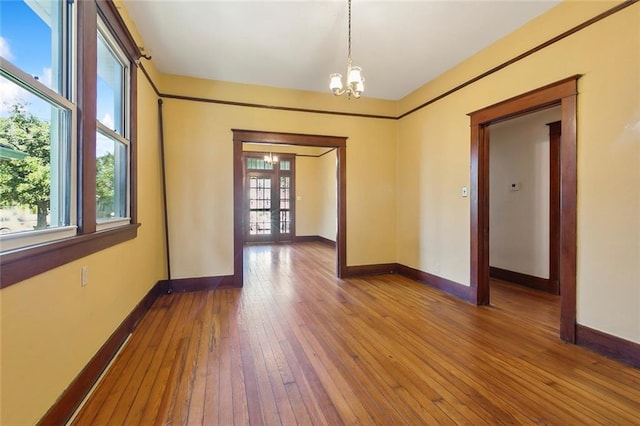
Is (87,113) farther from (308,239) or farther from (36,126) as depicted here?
(308,239)

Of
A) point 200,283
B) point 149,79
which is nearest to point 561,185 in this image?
point 200,283

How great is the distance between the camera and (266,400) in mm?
1832

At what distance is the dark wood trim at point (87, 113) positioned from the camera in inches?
73.2

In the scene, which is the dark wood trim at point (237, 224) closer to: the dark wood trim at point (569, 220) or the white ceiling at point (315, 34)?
the white ceiling at point (315, 34)

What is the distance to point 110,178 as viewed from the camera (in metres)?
2.59

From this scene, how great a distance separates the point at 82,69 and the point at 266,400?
2396 millimetres

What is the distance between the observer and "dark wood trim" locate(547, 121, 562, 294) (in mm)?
4070

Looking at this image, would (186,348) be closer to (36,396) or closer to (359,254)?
(36,396)

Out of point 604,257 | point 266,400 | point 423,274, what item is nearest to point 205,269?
point 266,400

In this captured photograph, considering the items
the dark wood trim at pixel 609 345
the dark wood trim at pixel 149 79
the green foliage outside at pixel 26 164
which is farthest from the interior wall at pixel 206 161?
the dark wood trim at pixel 609 345

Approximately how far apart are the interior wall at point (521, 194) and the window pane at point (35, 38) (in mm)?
5117

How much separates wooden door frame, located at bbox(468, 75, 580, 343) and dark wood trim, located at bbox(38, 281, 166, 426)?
3.72 m

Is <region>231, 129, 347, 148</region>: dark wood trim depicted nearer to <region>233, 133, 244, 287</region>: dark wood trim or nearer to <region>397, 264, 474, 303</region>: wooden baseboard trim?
<region>233, 133, 244, 287</region>: dark wood trim

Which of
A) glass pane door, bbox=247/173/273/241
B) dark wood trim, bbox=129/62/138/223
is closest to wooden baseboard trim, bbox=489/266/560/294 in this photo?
dark wood trim, bbox=129/62/138/223
